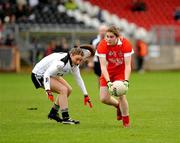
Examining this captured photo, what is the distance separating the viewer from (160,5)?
46281 millimetres

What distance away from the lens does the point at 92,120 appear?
15.5 m

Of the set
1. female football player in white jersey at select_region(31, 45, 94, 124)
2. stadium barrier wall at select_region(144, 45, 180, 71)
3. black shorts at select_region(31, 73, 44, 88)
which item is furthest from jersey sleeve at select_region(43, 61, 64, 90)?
stadium barrier wall at select_region(144, 45, 180, 71)

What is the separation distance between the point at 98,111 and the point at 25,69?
70.3 feet

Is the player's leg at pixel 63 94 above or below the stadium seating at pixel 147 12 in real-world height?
below

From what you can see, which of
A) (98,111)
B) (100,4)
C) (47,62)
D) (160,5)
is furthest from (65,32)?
(47,62)

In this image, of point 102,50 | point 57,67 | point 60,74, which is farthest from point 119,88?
point 60,74

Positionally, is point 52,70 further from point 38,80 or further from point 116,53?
point 116,53

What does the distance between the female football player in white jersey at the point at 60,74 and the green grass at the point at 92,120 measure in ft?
1.24

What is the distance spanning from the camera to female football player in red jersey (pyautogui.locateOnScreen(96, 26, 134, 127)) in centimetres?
1373

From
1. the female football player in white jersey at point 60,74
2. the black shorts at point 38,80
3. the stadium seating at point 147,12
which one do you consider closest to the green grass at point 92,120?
the female football player in white jersey at point 60,74

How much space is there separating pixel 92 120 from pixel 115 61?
77.8 inches

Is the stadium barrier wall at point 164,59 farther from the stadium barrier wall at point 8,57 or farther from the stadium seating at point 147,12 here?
the stadium barrier wall at point 8,57

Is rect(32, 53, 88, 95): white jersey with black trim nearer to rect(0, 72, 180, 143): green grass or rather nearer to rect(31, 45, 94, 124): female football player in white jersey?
rect(31, 45, 94, 124): female football player in white jersey

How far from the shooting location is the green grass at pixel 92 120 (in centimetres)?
1237
